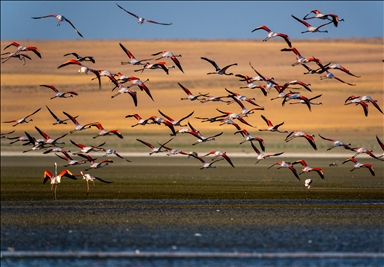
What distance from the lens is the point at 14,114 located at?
9369cm

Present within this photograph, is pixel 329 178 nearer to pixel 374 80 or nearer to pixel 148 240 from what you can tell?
pixel 148 240

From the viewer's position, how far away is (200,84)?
360 ft

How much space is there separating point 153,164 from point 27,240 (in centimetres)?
3290

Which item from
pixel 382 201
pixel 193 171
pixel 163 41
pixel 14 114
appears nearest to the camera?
pixel 382 201

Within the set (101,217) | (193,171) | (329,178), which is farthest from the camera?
(193,171)

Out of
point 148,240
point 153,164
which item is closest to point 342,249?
point 148,240

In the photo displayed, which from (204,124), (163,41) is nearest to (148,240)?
(204,124)

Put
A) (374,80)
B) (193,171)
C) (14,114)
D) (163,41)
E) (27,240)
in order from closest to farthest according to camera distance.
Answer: (27,240), (193,171), (14,114), (374,80), (163,41)

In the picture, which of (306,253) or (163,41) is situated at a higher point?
(163,41)

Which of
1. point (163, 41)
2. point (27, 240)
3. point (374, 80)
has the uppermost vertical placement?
point (163, 41)

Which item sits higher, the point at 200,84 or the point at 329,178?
the point at 200,84

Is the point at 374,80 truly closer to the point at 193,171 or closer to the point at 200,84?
the point at 200,84

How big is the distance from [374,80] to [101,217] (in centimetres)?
8182

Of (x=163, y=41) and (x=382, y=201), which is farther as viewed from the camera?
(x=163, y=41)
